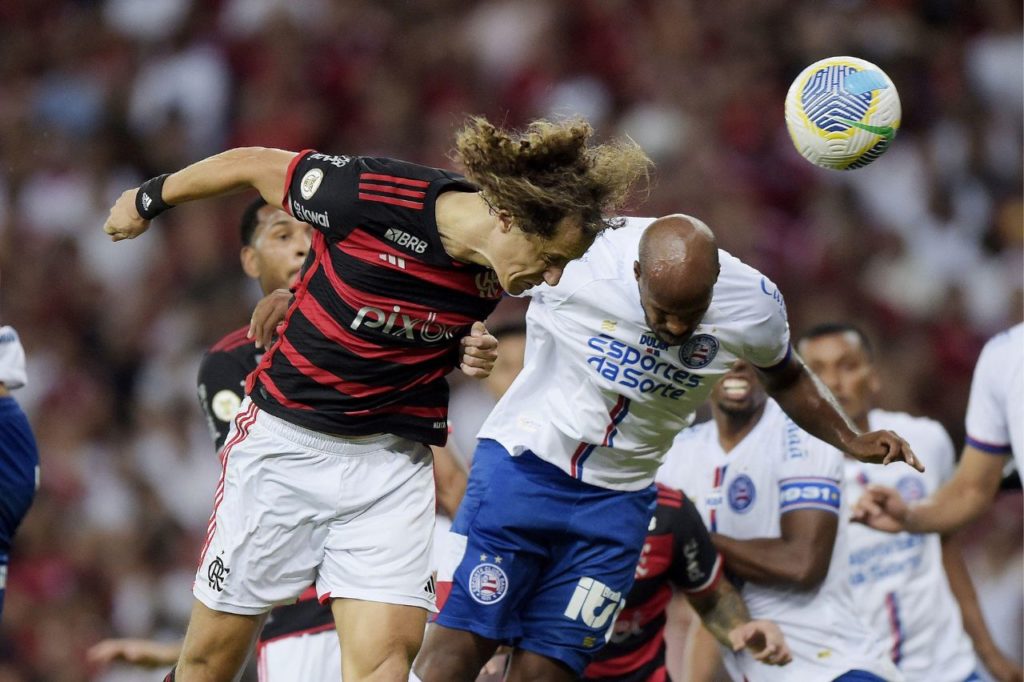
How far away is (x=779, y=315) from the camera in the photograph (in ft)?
15.5

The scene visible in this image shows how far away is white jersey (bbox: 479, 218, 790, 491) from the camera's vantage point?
4664mm

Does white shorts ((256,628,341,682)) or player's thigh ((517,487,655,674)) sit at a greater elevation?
player's thigh ((517,487,655,674))

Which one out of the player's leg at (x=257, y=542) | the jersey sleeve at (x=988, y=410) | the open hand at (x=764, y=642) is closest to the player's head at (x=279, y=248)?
the player's leg at (x=257, y=542)

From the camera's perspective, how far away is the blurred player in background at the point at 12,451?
5.25 m

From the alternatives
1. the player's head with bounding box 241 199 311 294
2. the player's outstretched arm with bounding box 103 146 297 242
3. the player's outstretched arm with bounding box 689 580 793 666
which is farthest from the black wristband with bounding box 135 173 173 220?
the player's outstretched arm with bounding box 689 580 793 666

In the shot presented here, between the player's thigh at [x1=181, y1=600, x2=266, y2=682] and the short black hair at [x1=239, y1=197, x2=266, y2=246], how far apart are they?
200cm

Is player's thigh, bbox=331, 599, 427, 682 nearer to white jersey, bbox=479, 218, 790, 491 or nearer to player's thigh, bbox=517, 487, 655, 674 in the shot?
player's thigh, bbox=517, 487, 655, 674

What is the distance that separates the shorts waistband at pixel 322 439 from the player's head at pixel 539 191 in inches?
29.0

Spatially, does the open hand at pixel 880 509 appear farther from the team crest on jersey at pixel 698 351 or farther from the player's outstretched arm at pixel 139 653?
the player's outstretched arm at pixel 139 653

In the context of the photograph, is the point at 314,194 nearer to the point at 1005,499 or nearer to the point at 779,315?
the point at 779,315

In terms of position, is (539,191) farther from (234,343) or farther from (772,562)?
(772,562)

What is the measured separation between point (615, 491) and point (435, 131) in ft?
20.4

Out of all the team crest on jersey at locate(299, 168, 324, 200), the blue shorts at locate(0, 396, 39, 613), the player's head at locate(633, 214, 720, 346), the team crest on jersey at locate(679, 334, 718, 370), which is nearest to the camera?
the team crest on jersey at locate(299, 168, 324, 200)

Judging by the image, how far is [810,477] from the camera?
541 centimetres
